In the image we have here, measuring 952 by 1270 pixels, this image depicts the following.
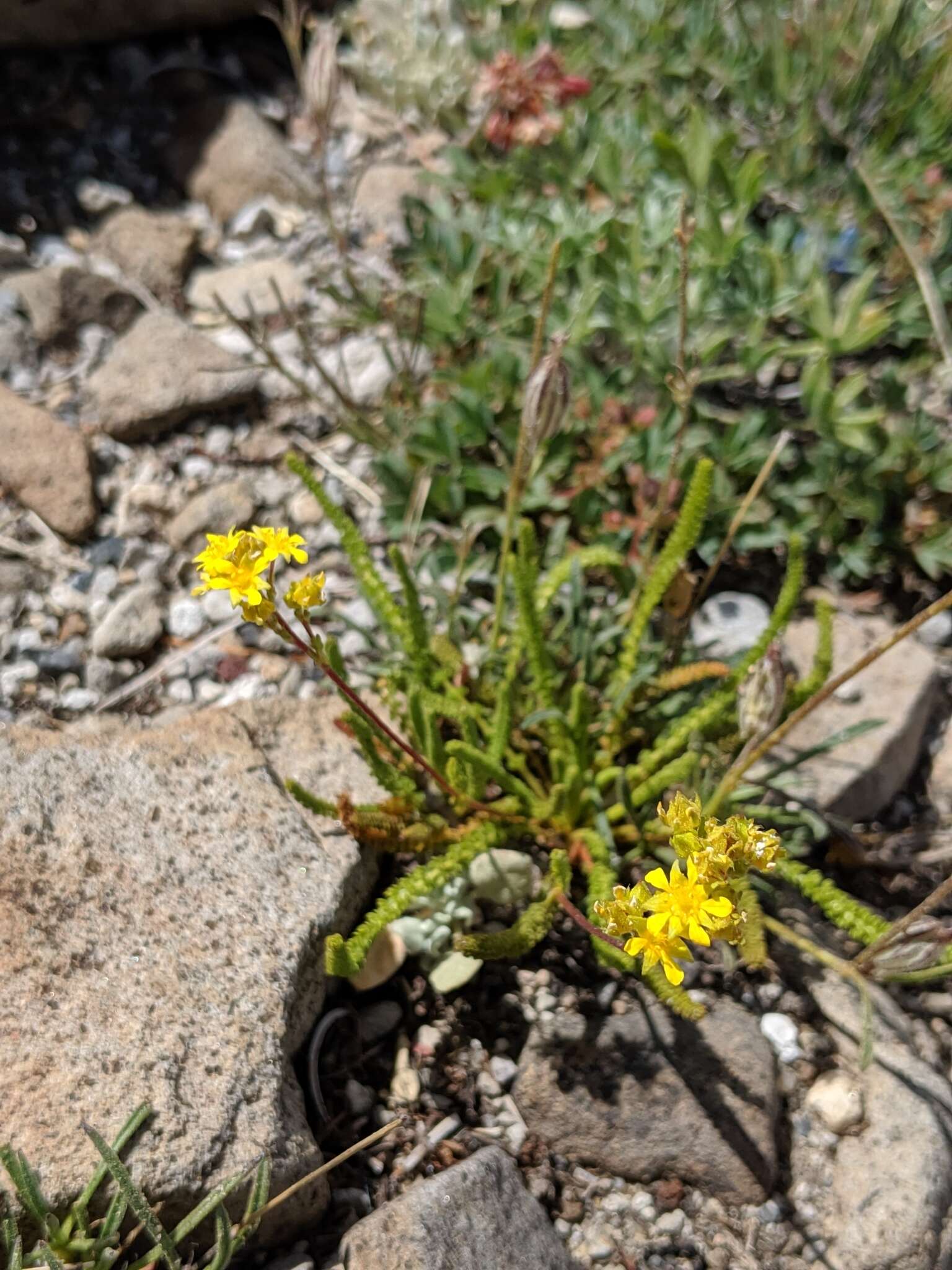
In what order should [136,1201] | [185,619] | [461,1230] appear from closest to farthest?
[136,1201]
[461,1230]
[185,619]

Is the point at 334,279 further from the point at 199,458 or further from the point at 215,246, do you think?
the point at 199,458

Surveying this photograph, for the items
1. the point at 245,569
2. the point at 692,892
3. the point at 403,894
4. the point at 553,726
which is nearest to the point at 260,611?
the point at 245,569

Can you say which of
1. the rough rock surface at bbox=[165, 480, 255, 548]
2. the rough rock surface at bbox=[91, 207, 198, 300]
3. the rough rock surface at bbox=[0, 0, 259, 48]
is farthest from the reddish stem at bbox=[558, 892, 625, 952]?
the rough rock surface at bbox=[0, 0, 259, 48]

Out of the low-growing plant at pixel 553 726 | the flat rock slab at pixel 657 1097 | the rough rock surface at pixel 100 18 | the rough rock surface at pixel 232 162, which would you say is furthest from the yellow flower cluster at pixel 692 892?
the rough rock surface at pixel 100 18

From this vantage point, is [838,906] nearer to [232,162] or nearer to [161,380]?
[161,380]

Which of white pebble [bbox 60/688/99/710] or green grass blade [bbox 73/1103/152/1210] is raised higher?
white pebble [bbox 60/688/99/710]

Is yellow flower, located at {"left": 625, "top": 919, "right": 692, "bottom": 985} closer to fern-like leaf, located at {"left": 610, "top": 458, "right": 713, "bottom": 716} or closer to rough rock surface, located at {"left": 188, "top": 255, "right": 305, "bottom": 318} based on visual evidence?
fern-like leaf, located at {"left": 610, "top": 458, "right": 713, "bottom": 716}
